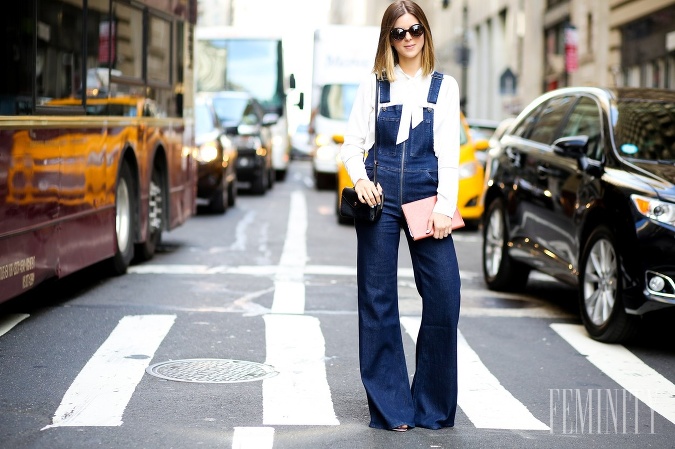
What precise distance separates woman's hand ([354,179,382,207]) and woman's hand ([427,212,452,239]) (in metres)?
0.24

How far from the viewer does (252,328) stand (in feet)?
28.5

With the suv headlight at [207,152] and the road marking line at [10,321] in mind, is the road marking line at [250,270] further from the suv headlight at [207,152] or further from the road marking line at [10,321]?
the suv headlight at [207,152]

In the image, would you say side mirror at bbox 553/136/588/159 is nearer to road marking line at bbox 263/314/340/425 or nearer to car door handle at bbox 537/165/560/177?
car door handle at bbox 537/165/560/177

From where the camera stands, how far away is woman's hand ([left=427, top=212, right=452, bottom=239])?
557cm

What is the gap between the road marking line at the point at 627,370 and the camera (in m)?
6.75

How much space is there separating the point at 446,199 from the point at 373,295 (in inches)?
20.8

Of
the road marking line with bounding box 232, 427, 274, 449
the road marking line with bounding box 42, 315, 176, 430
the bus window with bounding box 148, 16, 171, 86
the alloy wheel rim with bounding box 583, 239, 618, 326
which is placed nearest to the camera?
the road marking line with bounding box 232, 427, 274, 449

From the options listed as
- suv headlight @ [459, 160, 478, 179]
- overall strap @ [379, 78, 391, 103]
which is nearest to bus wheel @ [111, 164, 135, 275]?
overall strap @ [379, 78, 391, 103]

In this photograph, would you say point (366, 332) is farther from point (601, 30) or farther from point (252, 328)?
point (601, 30)

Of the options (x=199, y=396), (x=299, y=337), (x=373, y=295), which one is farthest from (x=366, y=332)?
(x=299, y=337)

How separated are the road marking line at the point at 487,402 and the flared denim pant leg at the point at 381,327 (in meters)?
0.45

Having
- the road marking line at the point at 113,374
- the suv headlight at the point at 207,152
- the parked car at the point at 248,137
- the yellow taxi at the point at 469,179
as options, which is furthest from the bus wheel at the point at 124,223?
the parked car at the point at 248,137

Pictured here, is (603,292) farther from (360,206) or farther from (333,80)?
(333,80)

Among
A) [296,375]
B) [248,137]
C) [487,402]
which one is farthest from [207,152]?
[487,402]
